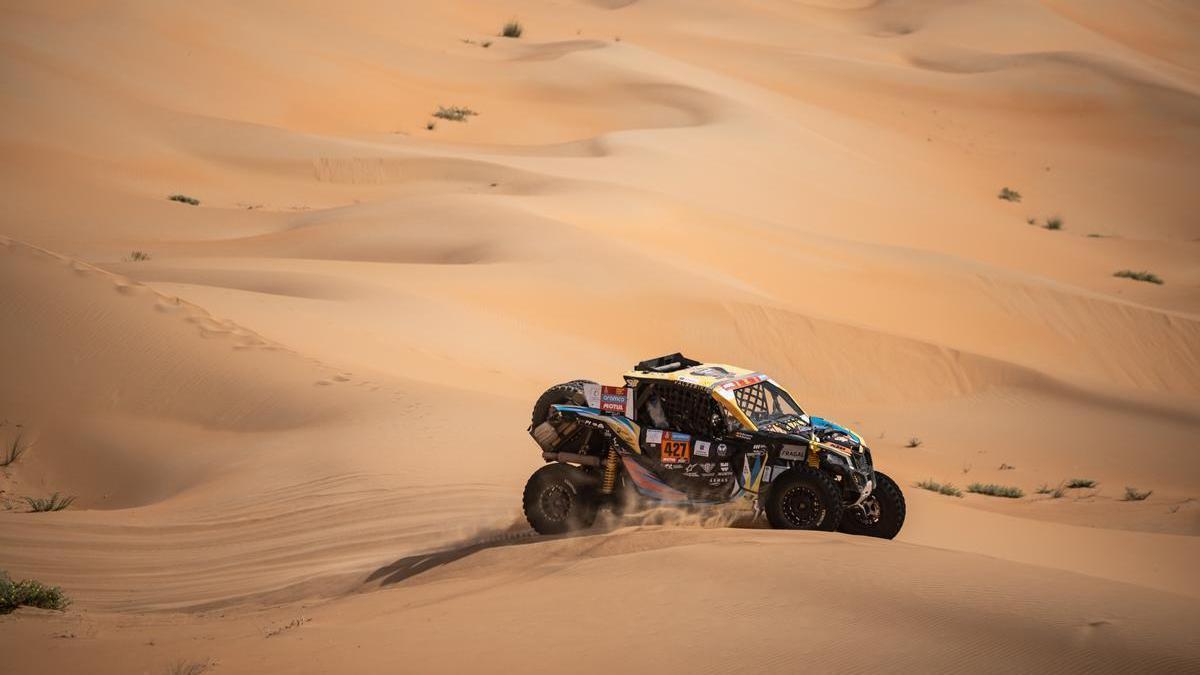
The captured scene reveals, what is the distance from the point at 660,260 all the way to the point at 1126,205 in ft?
70.9

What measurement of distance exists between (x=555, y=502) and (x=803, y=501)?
2.01 metres

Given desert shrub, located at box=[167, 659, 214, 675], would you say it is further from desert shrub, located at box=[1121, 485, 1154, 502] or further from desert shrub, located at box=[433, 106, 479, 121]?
desert shrub, located at box=[433, 106, 479, 121]

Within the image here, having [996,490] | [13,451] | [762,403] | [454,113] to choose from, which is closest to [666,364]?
[762,403]

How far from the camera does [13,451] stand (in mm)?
13711

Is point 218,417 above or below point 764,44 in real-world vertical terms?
below

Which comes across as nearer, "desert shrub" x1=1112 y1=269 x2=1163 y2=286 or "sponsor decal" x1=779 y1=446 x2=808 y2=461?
"sponsor decal" x1=779 y1=446 x2=808 y2=461

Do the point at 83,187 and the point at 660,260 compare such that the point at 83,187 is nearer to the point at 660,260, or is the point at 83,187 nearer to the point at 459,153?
the point at 459,153

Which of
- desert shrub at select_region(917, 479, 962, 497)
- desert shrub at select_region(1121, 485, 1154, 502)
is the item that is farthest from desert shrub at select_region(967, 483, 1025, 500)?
desert shrub at select_region(1121, 485, 1154, 502)

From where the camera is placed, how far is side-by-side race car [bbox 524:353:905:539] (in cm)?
1033

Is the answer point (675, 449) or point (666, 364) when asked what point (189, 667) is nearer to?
point (675, 449)

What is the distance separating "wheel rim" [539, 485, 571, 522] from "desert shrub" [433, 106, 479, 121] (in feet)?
97.4

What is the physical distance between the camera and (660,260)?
23.4 meters

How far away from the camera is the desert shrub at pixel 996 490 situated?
15188mm

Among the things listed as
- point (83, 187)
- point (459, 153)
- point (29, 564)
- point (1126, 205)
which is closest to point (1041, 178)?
point (1126, 205)
